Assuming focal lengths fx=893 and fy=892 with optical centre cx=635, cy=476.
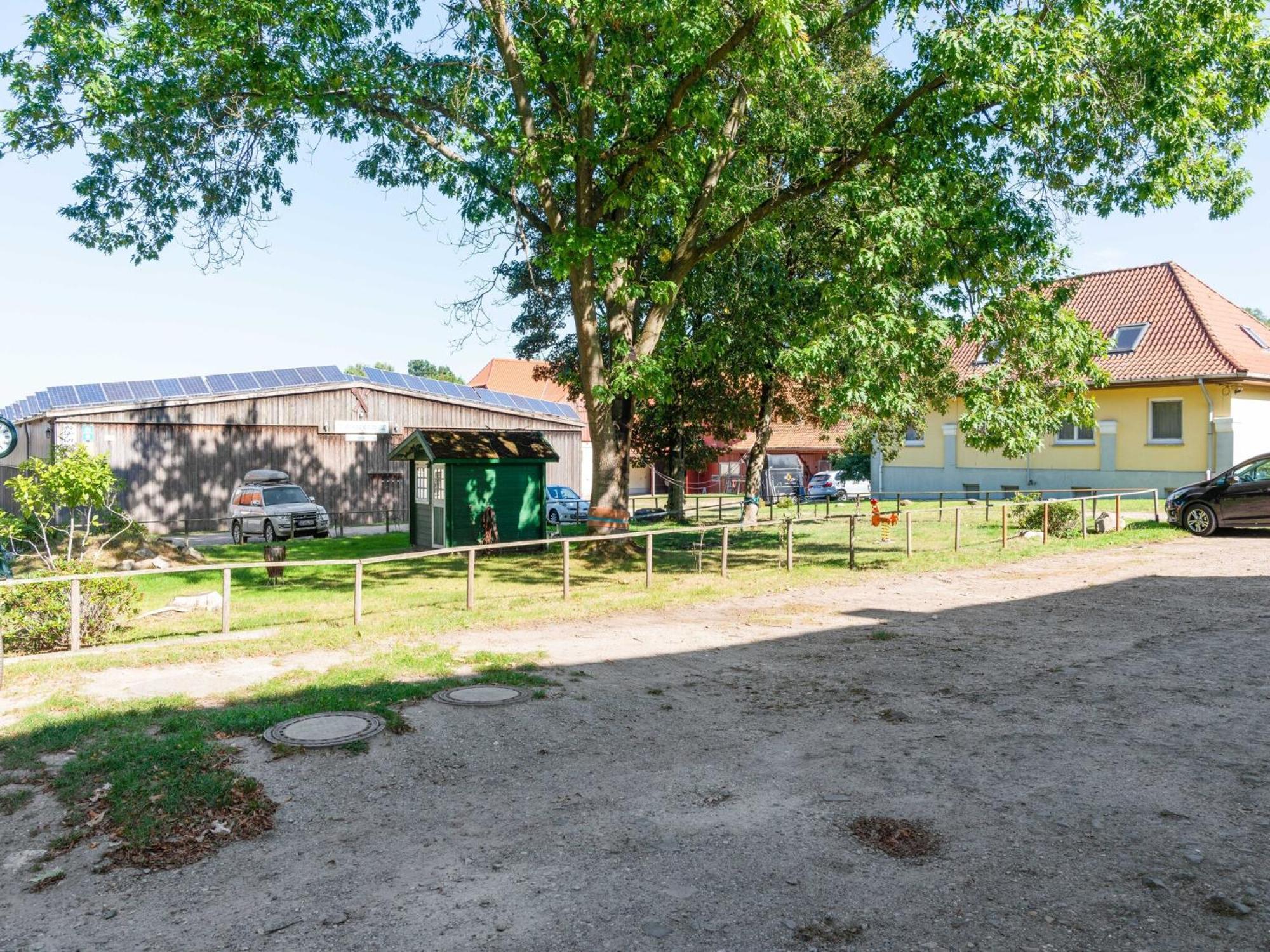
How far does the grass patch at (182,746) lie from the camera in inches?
194

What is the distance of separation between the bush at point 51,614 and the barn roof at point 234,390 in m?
19.1

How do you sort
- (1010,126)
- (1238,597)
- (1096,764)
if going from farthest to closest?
(1010,126) < (1238,597) < (1096,764)

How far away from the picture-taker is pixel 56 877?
4.43 metres

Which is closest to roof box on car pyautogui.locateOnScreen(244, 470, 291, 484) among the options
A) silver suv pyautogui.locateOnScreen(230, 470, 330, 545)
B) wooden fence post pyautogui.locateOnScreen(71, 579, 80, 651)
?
silver suv pyautogui.locateOnScreen(230, 470, 330, 545)

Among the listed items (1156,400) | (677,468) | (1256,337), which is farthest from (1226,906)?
(1256,337)

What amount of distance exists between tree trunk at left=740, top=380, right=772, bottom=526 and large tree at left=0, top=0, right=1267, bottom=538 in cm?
945

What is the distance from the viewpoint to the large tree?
12367 millimetres

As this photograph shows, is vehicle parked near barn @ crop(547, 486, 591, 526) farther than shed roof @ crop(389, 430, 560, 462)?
Yes

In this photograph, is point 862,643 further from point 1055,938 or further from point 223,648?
point 223,648

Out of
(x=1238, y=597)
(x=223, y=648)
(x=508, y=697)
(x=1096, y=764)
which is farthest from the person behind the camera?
(x=1238, y=597)

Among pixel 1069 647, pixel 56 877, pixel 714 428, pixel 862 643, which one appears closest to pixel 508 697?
pixel 56 877

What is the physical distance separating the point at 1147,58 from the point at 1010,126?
2.14m

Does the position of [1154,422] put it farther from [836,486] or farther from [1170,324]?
[836,486]

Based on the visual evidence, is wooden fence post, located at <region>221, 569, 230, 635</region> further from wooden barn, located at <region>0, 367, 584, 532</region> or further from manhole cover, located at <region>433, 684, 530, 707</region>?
wooden barn, located at <region>0, 367, 584, 532</region>
